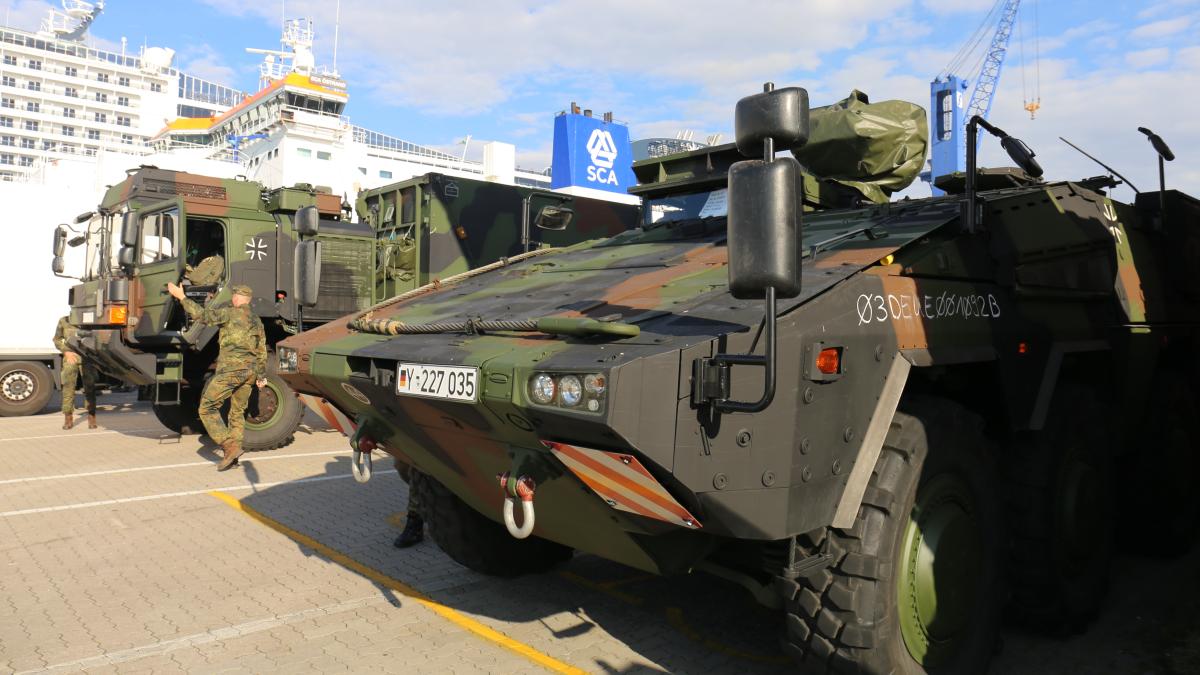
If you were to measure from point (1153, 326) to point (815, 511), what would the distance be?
2979 millimetres

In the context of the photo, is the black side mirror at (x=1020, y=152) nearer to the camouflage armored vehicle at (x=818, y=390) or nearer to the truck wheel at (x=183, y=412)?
the camouflage armored vehicle at (x=818, y=390)

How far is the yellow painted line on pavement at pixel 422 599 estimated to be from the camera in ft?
11.6

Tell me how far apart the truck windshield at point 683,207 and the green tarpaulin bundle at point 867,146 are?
1.67 ft

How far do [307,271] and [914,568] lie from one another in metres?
3.13

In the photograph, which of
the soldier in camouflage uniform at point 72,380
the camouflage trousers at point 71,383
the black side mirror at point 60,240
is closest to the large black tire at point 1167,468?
the black side mirror at point 60,240

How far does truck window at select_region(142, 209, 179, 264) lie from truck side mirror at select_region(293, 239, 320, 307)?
5.49m

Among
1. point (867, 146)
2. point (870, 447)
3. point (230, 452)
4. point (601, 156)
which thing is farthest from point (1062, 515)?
point (601, 156)

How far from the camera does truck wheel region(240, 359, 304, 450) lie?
9.10 m

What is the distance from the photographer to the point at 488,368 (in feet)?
8.51

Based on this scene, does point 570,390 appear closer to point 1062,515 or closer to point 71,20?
point 1062,515

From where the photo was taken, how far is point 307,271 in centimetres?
439

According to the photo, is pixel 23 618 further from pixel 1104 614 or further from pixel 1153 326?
pixel 1153 326

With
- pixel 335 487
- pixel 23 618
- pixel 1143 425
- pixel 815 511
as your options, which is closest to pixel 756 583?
pixel 815 511

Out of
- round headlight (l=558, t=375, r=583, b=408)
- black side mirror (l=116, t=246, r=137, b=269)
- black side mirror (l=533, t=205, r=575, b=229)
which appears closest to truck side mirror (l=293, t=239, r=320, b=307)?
black side mirror (l=533, t=205, r=575, b=229)
